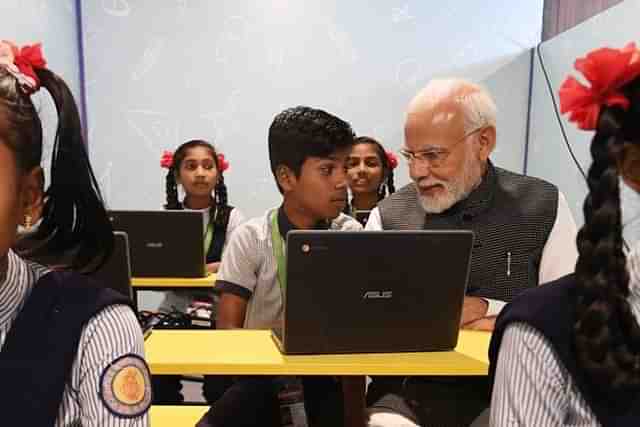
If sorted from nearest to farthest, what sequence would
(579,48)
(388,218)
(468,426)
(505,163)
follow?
(468,426)
(388,218)
(579,48)
(505,163)

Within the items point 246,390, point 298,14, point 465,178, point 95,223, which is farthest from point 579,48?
point 95,223

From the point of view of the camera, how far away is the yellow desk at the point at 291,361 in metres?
1.09

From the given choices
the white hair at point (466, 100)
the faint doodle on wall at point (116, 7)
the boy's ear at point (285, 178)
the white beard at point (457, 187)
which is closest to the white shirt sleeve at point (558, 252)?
the white beard at point (457, 187)

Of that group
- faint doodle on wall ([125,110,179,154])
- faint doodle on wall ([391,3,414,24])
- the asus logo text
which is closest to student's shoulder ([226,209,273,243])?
the asus logo text

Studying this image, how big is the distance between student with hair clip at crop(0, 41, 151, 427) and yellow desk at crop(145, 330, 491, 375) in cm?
35

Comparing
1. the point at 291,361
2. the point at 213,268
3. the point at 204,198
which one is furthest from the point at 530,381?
the point at 204,198

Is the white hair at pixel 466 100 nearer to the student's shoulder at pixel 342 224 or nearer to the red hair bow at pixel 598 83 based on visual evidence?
the student's shoulder at pixel 342 224

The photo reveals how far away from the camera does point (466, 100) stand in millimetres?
1607

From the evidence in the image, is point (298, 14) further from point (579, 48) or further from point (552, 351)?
point (552, 351)

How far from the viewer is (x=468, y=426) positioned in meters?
1.27

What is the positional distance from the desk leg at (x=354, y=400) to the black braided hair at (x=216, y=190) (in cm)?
186

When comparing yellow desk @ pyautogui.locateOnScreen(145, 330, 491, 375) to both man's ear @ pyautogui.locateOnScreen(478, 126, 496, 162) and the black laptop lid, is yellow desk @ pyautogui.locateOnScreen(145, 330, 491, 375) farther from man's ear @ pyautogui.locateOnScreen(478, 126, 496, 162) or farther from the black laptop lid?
man's ear @ pyautogui.locateOnScreen(478, 126, 496, 162)

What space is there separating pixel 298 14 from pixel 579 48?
1902mm

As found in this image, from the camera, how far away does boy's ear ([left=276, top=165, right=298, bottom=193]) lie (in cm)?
173
